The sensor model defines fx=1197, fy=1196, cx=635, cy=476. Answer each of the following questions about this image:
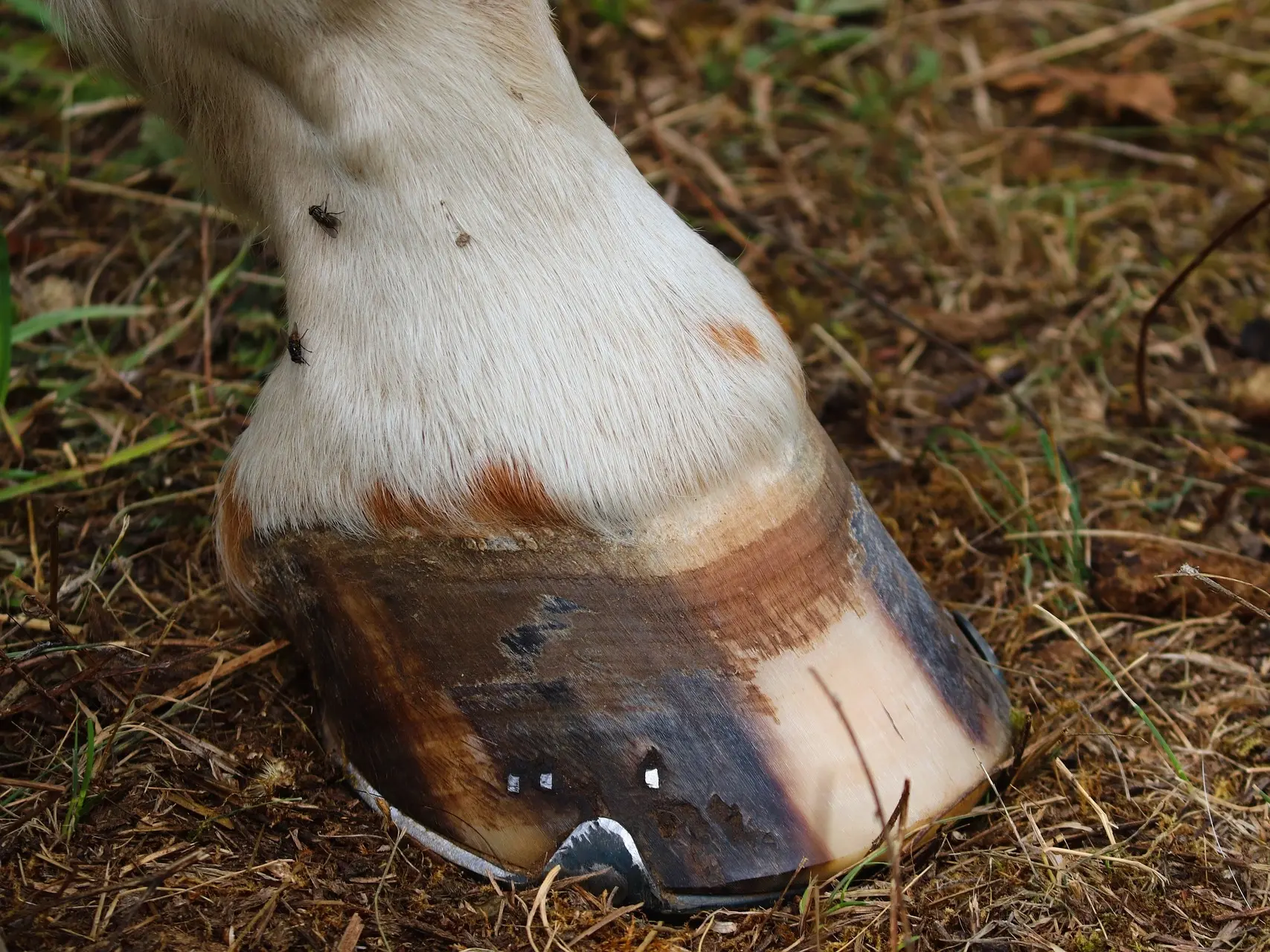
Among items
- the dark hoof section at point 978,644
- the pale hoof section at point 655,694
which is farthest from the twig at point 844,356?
the pale hoof section at point 655,694

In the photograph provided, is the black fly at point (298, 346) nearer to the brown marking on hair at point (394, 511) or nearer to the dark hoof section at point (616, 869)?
the brown marking on hair at point (394, 511)

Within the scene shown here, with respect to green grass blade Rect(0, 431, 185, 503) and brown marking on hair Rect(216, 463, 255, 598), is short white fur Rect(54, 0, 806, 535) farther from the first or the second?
green grass blade Rect(0, 431, 185, 503)

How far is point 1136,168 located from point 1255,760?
1599mm

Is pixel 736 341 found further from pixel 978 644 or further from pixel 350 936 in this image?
pixel 350 936

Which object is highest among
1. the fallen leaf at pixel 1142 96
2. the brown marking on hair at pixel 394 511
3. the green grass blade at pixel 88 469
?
the brown marking on hair at pixel 394 511

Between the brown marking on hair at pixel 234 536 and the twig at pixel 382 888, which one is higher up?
the brown marking on hair at pixel 234 536

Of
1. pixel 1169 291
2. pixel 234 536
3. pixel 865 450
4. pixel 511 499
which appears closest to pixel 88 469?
pixel 234 536

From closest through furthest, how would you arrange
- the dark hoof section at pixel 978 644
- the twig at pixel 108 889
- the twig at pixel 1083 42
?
the twig at pixel 108 889 → the dark hoof section at pixel 978 644 → the twig at pixel 1083 42

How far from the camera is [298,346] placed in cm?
127

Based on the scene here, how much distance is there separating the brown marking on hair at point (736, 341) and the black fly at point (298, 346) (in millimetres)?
426

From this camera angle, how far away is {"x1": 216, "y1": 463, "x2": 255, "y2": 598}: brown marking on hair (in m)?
1.35

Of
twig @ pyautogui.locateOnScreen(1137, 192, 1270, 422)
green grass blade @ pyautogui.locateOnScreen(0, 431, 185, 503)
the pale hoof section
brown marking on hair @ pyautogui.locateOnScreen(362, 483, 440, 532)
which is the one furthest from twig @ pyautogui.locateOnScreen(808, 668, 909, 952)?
green grass blade @ pyautogui.locateOnScreen(0, 431, 185, 503)

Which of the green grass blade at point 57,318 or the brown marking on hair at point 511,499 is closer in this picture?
the brown marking on hair at point 511,499

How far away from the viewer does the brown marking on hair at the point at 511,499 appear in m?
1.17
